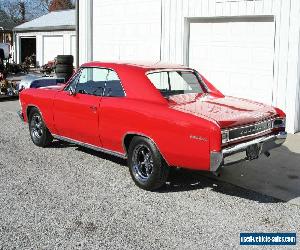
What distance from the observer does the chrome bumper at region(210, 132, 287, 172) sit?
16.2ft

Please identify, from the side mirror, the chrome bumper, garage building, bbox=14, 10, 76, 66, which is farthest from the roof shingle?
the chrome bumper

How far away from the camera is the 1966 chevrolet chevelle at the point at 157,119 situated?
509 centimetres

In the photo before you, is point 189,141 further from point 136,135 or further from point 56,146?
point 56,146

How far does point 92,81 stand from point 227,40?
4.56 m

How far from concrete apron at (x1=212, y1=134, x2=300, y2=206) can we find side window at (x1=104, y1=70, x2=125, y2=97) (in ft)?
6.13

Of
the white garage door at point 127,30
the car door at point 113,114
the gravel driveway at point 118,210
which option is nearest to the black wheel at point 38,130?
the gravel driveway at point 118,210

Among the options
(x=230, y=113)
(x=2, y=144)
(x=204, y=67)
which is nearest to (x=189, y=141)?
(x=230, y=113)

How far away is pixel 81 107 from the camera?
6609 mm

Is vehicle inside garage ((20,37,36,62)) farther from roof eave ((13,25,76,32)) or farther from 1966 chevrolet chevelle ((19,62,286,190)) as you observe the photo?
1966 chevrolet chevelle ((19,62,286,190))

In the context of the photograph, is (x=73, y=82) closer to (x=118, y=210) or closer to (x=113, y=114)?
(x=113, y=114)

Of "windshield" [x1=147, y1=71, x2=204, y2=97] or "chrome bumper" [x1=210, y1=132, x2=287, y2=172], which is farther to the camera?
"windshield" [x1=147, y1=71, x2=204, y2=97]

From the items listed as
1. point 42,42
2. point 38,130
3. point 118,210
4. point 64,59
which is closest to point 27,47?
point 42,42

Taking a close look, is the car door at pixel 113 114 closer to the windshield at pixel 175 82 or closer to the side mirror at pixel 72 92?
the windshield at pixel 175 82

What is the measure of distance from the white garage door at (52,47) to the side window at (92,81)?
71.8 feet
